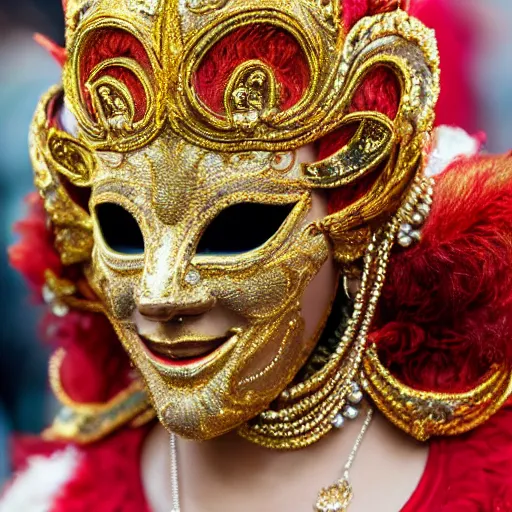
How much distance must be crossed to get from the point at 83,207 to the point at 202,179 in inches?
11.9

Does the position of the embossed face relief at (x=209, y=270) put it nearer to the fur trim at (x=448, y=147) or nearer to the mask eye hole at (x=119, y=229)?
the mask eye hole at (x=119, y=229)

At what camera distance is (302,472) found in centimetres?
113

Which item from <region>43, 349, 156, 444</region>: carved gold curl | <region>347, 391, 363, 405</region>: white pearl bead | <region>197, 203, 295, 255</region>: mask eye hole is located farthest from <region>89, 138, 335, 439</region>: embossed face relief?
<region>43, 349, 156, 444</region>: carved gold curl

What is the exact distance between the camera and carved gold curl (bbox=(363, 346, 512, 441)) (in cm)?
107

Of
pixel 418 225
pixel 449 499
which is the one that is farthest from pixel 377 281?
pixel 449 499

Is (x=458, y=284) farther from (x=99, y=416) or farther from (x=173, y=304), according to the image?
(x=99, y=416)

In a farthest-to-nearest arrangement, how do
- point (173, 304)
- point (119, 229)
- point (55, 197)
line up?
point (55, 197) < point (119, 229) < point (173, 304)

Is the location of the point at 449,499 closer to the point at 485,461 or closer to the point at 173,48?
the point at 485,461

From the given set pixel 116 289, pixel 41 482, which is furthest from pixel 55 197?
pixel 41 482

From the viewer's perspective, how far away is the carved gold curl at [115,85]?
0.96 m

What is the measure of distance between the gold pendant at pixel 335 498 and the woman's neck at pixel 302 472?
0.04ft

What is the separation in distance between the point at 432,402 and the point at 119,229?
49 centimetres

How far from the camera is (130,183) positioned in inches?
39.4

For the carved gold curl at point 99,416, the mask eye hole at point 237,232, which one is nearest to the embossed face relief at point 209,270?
the mask eye hole at point 237,232
